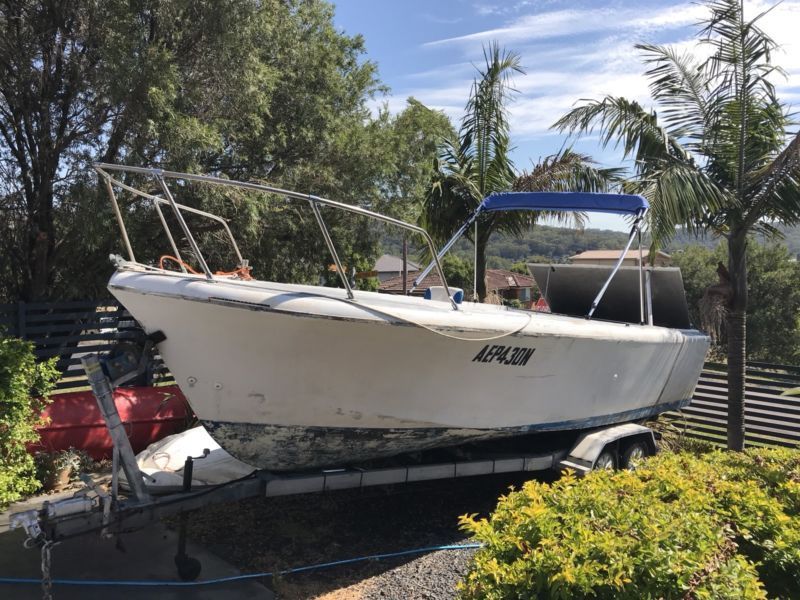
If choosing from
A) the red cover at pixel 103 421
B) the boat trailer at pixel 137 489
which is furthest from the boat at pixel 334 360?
the red cover at pixel 103 421

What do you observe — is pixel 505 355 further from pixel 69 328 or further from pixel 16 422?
pixel 69 328

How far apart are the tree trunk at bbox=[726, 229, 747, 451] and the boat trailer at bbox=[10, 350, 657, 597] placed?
4350 millimetres

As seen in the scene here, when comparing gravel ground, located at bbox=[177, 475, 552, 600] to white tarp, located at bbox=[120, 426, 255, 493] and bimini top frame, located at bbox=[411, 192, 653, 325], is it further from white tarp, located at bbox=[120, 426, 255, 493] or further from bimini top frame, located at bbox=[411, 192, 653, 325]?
bimini top frame, located at bbox=[411, 192, 653, 325]

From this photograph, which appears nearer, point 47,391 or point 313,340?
point 313,340

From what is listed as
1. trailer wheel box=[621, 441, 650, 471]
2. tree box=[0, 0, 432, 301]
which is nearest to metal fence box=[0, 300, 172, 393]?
tree box=[0, 0, 432, 301]

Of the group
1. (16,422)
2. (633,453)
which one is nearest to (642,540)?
(633,453)

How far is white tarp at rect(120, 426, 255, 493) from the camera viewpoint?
14.7ft

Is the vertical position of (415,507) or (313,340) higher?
(313,340)

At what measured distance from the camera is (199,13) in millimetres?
7957

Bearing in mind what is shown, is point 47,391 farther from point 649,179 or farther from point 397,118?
point 397,118

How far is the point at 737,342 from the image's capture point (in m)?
7.89

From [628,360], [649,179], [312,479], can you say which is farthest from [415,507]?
[649,179]

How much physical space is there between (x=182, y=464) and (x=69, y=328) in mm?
4014

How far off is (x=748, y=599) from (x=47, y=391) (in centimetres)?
574
